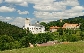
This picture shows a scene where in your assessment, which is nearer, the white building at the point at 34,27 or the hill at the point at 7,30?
the hill at the point at 7,30

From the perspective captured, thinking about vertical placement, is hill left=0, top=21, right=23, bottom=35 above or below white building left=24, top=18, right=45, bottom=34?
above

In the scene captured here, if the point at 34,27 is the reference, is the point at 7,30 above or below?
above

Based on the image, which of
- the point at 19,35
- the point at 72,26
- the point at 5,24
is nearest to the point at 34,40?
the point at 19,35

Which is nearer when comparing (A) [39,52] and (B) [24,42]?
(A) [39,52]

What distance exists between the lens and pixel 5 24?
171 m

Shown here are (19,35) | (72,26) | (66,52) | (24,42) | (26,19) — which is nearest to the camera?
(66,52)

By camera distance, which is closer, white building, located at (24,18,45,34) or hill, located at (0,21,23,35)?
hill, located at (0,21,23,35)

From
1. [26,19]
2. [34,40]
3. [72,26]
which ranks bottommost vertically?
[72,26]

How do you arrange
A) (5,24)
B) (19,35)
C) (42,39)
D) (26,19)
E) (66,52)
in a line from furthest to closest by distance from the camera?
(26,19) → (5,24) → (19,35) → (42,39) → (66,52)

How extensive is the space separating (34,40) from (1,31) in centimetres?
4655

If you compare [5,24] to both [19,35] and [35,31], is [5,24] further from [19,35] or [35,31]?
[19,35]

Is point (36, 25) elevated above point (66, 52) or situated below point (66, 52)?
below

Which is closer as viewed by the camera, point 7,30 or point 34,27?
point 7,30

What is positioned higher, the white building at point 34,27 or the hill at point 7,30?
the hill at point 7,30
